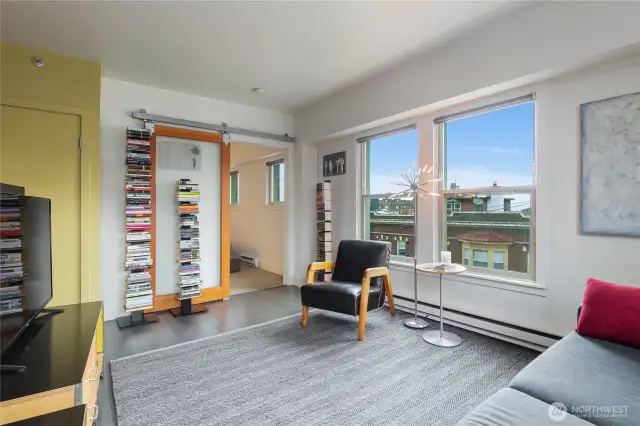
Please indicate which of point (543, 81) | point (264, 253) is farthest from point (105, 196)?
point (543, 81)

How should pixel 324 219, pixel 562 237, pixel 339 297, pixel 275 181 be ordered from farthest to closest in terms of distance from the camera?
pixel 275 181
pixel 324 219
pixel 339 297
pixel 562 237

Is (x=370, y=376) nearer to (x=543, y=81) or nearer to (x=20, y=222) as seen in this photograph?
(x=20, y=222)

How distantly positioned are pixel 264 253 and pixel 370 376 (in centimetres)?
421

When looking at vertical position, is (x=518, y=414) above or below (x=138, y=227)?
below

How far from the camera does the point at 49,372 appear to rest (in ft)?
4.37

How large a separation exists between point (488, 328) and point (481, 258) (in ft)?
2.19

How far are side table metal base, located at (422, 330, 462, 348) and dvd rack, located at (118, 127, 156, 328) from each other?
2.92 meters

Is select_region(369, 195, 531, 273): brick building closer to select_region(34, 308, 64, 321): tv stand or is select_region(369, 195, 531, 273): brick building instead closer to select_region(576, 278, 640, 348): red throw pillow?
select_region(576, 278, 640, 348): red throw pillow

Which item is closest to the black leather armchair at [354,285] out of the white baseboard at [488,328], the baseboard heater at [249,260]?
the white baseboard at [488,328]

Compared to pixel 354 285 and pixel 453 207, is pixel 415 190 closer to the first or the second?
pixel 453 207

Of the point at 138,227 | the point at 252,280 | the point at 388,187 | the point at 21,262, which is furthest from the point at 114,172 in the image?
the point at 388,187

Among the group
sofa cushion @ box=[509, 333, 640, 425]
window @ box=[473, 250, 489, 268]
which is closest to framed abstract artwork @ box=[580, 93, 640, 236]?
window @ box=[473, 250, 489, 268]

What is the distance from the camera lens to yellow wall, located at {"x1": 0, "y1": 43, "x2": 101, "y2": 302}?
288 centimetres

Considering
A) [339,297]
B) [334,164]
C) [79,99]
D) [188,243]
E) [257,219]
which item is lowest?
[339,297]
